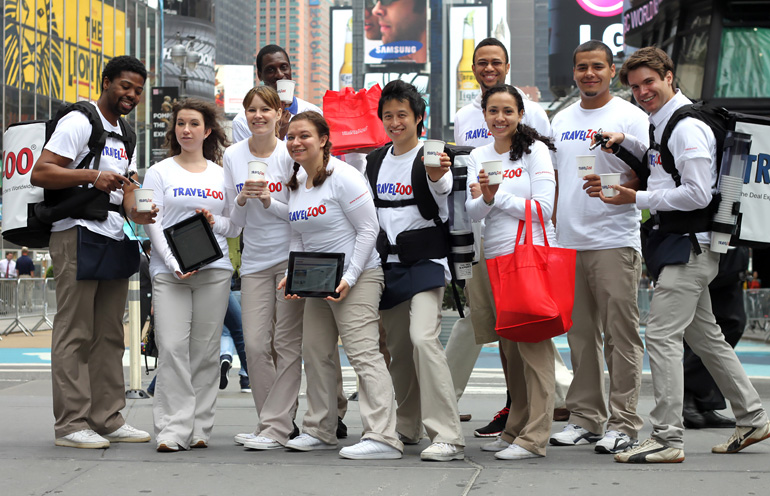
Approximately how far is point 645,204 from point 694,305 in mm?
620

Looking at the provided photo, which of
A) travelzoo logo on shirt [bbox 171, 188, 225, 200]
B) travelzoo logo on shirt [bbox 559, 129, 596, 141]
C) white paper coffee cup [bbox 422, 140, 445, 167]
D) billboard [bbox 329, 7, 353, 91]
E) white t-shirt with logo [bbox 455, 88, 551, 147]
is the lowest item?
travelzoo logo on shirt [bbox 171, 188, 225, 200]

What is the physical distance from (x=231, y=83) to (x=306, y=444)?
136541mm

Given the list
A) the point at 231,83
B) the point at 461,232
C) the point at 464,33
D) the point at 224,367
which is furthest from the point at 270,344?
the point at 231,83

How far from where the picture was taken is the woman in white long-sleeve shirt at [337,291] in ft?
18.6

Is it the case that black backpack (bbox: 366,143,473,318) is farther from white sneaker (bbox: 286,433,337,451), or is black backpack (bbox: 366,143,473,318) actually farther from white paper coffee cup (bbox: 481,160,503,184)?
white sneaker (bbox: 286,433,337,451)

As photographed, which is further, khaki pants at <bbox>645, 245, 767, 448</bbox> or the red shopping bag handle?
the red shopping bag handle

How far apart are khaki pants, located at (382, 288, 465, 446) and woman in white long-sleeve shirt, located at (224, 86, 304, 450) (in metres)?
0.63

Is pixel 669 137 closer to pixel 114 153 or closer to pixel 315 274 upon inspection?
pixel 315 274

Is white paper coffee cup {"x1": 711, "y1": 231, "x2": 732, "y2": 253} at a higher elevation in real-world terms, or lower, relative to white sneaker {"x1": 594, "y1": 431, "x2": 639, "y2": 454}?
higher

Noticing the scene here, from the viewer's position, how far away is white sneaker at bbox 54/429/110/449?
5.94m

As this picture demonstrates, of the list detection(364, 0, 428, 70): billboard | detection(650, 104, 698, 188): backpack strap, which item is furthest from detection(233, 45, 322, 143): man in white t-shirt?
detection(364, 0, 428, 70): billboard

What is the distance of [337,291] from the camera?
565 centimetres

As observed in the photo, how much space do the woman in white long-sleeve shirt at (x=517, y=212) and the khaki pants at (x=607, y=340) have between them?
0.40 metres

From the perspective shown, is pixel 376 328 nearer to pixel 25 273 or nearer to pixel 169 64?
pixel 25 273
